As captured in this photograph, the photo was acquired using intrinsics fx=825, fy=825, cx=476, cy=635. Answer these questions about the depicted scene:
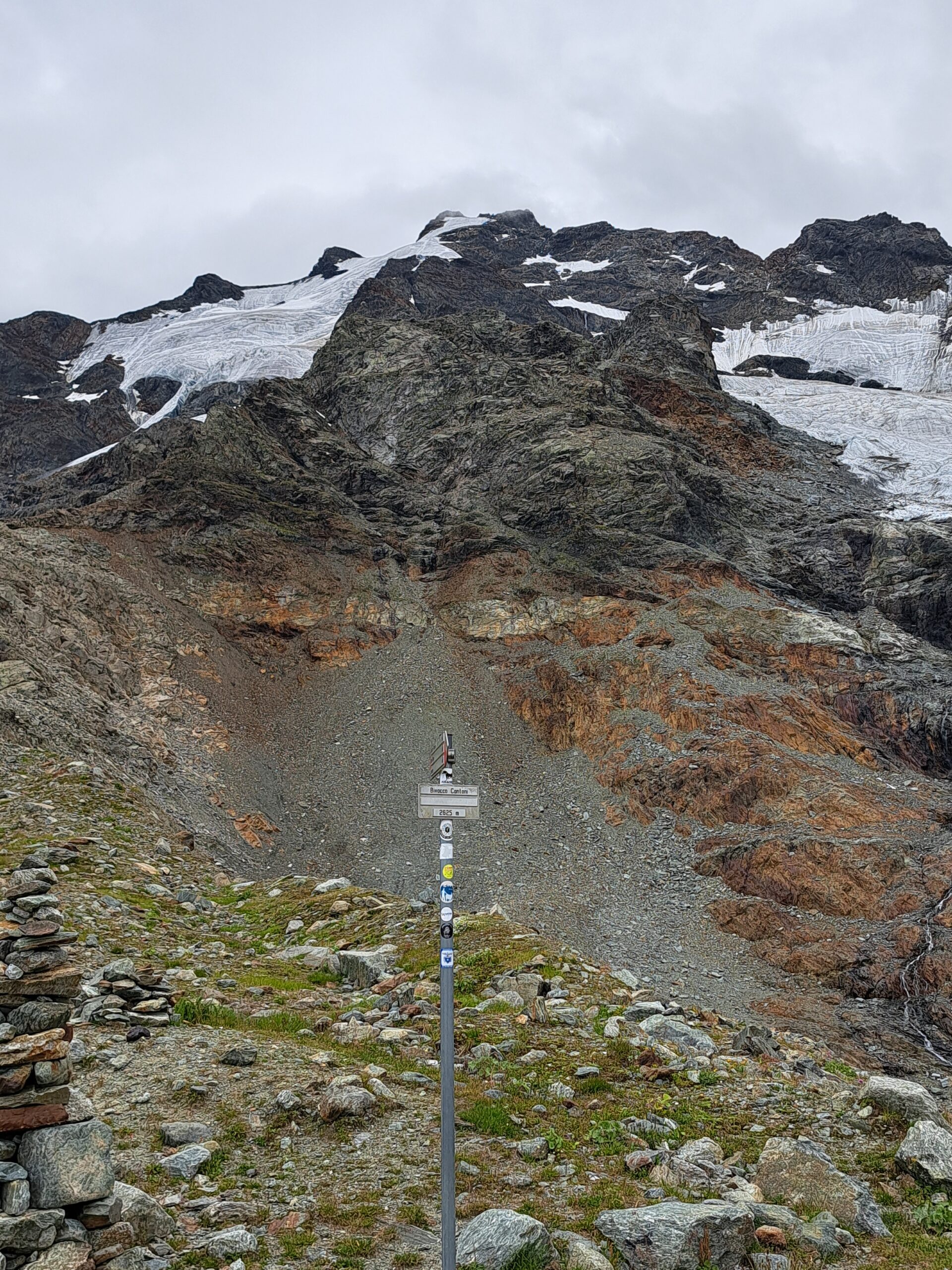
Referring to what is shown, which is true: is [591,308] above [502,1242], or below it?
above

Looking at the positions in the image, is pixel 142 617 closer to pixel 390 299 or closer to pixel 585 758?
pixel 585 758

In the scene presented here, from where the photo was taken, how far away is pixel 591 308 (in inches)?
7215

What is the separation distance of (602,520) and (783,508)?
25.2 meters

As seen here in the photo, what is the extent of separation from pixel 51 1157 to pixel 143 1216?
1136 mm

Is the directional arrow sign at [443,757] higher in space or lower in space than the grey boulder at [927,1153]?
higher

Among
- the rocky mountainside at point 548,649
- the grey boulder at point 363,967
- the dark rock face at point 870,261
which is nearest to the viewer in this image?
the grey boulder at point 363,967

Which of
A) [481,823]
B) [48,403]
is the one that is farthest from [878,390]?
[48,403]

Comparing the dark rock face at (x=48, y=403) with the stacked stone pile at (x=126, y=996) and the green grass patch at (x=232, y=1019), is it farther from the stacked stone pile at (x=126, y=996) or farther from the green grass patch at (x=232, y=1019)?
the green grass patch at (x=232, y=1019)

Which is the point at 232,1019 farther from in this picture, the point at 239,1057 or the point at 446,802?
the point at 446,802

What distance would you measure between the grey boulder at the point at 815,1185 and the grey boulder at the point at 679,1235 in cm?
135

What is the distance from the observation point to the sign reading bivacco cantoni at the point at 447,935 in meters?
6.46

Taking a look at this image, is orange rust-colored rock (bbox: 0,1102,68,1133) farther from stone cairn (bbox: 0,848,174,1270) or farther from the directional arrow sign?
the directional arrow sign

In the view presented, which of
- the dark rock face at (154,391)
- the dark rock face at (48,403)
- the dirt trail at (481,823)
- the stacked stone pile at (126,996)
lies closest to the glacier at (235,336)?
the dark rock face at (154,391)

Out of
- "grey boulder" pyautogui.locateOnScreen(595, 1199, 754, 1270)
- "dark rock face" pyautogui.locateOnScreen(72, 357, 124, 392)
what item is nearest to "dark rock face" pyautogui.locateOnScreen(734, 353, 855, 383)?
"dark rock face" pyautogui.locateOnScreen(72, 357, 124, 392)
